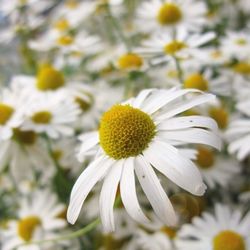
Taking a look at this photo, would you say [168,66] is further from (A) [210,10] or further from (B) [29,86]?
(A) [210,10]

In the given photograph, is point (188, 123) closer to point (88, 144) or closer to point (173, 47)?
point (88, 144)

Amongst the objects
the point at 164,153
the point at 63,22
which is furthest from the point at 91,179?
the point at 63,22

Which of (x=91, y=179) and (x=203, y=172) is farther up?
(x=91, y=179)

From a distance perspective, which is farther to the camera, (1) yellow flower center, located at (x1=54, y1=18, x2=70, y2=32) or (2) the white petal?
(1) yellow flower center, located at (x1=54, y1=18, x2=70, y2=32)

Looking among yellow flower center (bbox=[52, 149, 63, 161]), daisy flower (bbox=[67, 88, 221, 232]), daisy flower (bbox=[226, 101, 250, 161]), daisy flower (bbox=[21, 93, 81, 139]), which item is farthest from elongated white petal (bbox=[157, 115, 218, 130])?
yellow flower center (bbox=[52, 149, 63, 161])

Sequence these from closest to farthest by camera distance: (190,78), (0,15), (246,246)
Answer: (246,246) → (190,78) → (0,15)

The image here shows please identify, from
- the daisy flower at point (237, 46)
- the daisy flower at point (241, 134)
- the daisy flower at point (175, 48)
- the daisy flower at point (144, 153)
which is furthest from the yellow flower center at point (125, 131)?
the daisy flower at point (237, 46)

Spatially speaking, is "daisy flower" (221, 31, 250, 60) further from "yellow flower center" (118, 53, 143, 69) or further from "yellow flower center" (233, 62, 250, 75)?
"yellow flower center" (118, 53, 143, 69)
